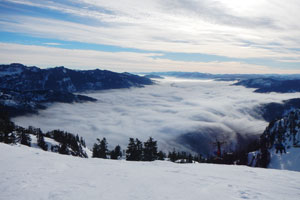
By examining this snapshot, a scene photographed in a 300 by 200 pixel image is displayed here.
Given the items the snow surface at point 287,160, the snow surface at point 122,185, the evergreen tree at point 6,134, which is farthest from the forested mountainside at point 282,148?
the evergreen tree at point 6,134

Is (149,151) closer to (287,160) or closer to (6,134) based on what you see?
(6,134)

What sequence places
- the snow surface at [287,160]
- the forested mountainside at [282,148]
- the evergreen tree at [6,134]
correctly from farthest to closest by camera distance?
1. the forested mountainside at [282,148]
2. the snow surface at [287,160]
3. the evergreen tree at [6,134]

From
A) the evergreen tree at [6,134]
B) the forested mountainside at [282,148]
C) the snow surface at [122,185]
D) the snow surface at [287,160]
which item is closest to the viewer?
the snow surface at [122,185]

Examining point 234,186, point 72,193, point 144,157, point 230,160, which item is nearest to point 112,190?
point 72,193

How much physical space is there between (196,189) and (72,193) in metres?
9.18

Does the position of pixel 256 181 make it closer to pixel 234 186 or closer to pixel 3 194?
pixel 234 186

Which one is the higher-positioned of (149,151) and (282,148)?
(282,148)

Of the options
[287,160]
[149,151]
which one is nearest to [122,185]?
[149,151]

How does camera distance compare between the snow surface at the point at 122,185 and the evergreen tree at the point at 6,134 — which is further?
the evergreen tree at the point at 6,134

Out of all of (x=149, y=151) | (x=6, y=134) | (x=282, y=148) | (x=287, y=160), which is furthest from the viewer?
(x=287, y=160)

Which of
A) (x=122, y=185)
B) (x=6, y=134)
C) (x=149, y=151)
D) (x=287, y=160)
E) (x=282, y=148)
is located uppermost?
(x=122, y=185)

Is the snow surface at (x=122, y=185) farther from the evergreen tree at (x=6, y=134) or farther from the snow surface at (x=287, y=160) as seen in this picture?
the snow surface at (x=287, y=160)

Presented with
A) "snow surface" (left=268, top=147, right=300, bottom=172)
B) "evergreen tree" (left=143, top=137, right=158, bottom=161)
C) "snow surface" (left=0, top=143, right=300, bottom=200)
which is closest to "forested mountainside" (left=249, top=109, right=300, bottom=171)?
"snow surface" (left=268, top=147, right=300, bottom=172)

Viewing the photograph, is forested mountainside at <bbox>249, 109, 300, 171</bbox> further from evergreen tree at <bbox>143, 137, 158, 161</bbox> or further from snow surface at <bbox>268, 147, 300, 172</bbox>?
evergreen tree at <bbox>143, 137, 158, 161</bbox>
